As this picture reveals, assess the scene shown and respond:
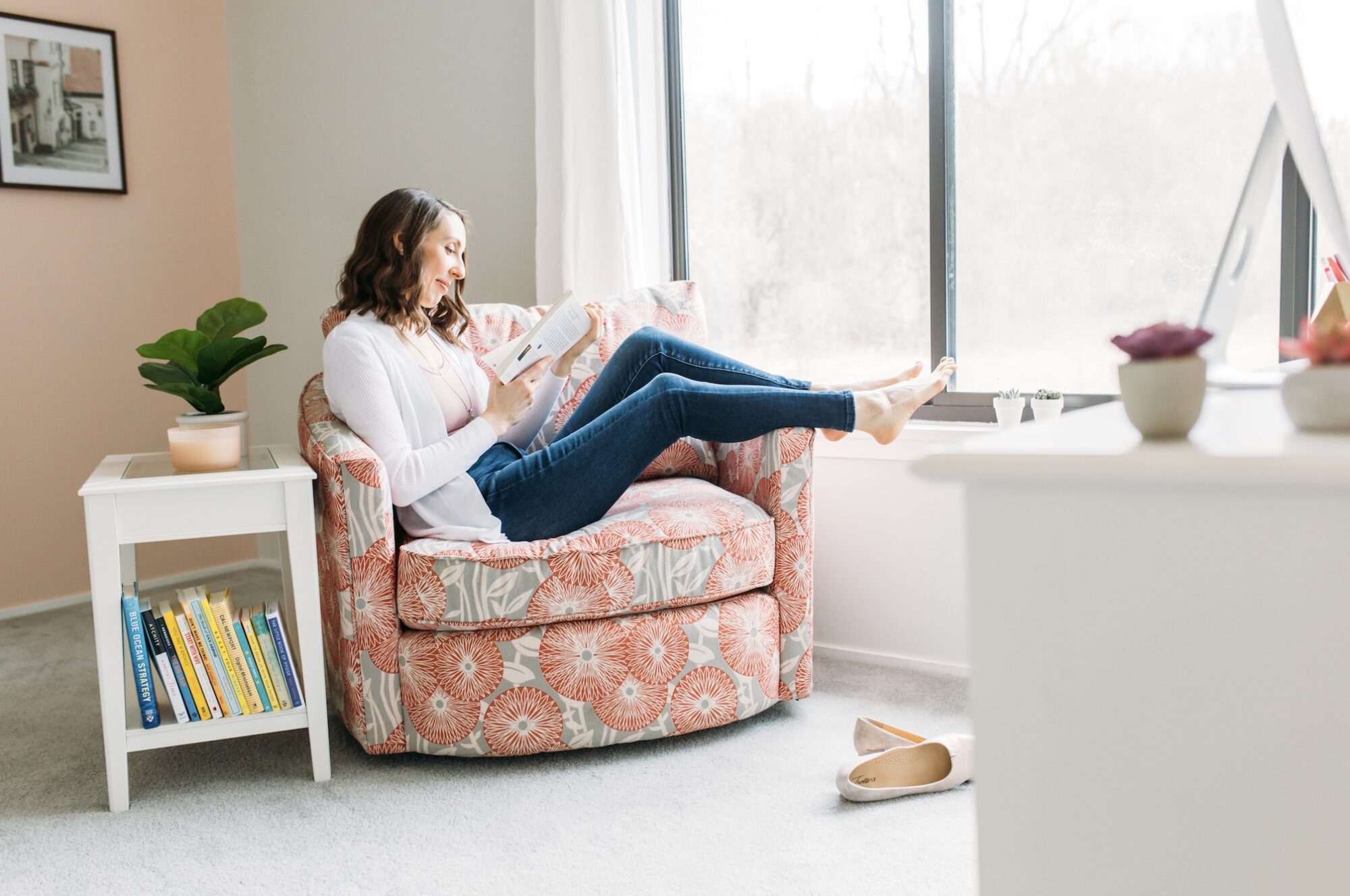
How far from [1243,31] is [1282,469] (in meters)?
1.95

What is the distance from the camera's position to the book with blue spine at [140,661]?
1.75 m

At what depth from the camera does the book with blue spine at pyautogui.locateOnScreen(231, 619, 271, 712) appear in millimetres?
1834

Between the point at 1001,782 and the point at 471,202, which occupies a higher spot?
the point at 471,202

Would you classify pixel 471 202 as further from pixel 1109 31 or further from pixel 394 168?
pixel 1109 31

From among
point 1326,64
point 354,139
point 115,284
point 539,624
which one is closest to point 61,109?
point 115,284

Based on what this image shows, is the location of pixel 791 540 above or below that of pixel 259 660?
above

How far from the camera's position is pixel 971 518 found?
0.59 metres

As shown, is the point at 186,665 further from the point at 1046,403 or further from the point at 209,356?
the point at 1046,403

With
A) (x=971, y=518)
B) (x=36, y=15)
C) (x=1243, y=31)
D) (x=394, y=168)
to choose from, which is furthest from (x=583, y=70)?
(x=971, y=518)

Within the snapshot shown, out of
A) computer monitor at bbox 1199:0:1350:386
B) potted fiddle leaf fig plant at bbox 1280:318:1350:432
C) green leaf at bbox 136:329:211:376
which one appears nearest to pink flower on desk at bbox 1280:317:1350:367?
potted fiddle leaf fig plant at bbox 1280:318:1350:432

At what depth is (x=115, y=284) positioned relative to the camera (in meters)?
3.29

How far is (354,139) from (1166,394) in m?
3.17

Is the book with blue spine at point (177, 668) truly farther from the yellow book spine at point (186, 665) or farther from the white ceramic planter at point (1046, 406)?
the white ceramic planter at point (1046, 406)

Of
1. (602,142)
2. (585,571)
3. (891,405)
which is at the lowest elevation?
(585,571)
